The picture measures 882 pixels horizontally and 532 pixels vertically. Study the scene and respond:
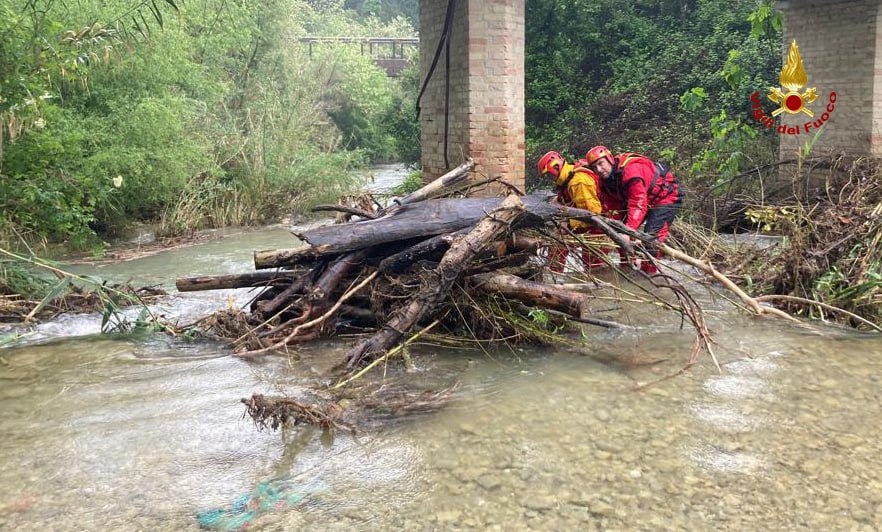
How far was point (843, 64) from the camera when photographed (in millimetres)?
12953

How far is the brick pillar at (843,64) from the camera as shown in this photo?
41.2 ft

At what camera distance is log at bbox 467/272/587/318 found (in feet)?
19.1

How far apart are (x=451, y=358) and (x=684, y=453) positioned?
2.24 metres

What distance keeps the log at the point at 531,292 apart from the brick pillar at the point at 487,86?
12.2 ft

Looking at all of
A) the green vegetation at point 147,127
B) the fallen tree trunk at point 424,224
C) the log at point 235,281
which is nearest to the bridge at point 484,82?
the green vegetation at point 147,127

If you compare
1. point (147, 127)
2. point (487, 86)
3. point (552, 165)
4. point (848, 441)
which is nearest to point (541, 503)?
point (848, 441)

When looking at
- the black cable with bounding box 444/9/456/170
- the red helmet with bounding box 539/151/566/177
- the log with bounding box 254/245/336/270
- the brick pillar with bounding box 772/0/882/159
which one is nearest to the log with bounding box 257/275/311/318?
the log with bounding box 254/245/336/270

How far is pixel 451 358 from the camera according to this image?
5.96 m

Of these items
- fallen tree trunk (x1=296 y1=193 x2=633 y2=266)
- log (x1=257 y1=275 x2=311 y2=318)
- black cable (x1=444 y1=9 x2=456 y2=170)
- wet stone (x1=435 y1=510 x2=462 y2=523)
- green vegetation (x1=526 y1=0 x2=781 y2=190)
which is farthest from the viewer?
green vegetation (x1=526 y1=0 x2=781 y2=190)

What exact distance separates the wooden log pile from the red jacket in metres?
1.70

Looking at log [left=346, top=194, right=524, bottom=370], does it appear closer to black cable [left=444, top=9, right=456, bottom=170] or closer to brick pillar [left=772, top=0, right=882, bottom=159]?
black cable [left=444, top=9, right=456, bottom=170]

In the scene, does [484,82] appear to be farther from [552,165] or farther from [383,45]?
[383,45]

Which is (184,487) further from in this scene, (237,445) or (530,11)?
(530,11)

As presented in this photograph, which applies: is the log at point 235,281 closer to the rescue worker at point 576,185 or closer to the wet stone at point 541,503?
the rescue worker at point 576,185
